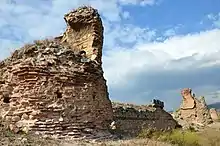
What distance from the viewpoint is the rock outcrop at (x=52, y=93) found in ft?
34.0

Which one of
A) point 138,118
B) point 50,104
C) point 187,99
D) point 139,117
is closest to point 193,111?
point 187,99

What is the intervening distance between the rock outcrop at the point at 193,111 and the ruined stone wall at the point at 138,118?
3.56 meters

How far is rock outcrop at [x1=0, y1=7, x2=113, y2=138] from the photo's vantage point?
10352 millimetres

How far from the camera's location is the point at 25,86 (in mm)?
10719

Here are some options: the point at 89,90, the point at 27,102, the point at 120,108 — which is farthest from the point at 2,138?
the point at 120,108

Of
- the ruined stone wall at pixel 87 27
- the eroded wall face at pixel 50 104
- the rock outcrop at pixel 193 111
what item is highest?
the ruined stone wall at pixel 87 27

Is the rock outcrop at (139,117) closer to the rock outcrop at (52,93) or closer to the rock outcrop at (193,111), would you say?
the rock outcrop at (193,111)

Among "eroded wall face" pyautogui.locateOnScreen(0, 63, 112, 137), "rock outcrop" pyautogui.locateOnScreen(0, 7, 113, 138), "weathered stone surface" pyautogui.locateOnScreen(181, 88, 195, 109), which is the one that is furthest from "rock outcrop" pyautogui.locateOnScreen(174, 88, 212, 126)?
"eroded wall face" pyautogui.locateOnScreen(0, 63, 112, 137)

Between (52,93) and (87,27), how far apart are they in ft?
12.7

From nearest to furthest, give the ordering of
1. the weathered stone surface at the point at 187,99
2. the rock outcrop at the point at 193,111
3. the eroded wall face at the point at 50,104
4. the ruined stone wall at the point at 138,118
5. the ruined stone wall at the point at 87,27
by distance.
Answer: the eroded wall face at the point at 50,104, the ruined stone wall at the point at 87,27, the ruined stone wall at the point at 138,118, the rock outcrop at the point at 193,111, the weathered stone surface at the point at 187,99

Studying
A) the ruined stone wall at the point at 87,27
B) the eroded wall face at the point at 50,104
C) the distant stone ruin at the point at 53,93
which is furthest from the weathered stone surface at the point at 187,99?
the eroded wall face at the point at 50,104

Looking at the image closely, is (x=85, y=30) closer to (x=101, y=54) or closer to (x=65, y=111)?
(x=101, y=54)

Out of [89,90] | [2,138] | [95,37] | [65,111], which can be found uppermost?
[95,37]

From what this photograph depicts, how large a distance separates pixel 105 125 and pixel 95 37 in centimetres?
357
